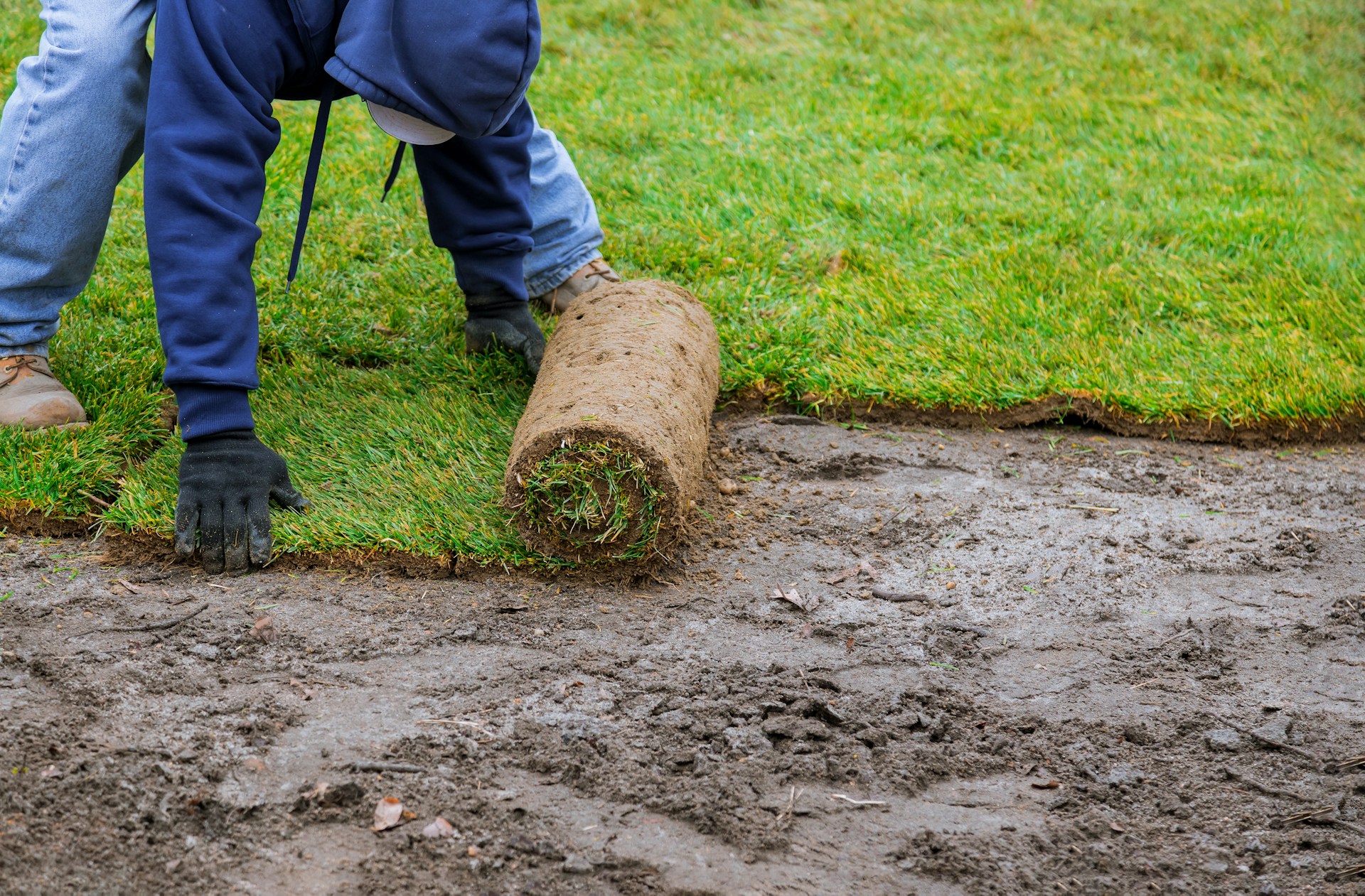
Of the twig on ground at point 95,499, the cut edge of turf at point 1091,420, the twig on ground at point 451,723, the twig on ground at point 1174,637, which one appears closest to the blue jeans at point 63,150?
the twig on ground at point 95,499

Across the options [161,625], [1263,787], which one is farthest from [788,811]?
[161,625]

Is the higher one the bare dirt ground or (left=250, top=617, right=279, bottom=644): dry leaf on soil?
the bare dirt ground

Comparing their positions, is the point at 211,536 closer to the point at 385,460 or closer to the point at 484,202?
the point at 385,460

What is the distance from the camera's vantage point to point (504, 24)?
105 inches

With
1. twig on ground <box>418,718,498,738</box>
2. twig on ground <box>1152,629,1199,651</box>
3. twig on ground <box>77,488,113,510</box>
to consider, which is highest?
twig on ground <box>1152,629,1199,651</box>

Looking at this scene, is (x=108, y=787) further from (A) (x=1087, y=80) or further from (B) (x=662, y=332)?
(A) (x=1087, y=80)

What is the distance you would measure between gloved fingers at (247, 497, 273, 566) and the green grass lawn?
6 cm

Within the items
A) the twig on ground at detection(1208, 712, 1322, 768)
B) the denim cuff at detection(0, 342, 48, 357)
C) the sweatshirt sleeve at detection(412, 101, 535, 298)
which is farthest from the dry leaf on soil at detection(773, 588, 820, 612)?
the denim cuff at detection(0, 342, 48, 357)

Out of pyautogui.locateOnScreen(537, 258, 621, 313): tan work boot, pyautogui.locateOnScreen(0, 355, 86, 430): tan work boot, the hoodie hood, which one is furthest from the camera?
pyautogui.locateOnScreen(537, 258, 621, 313): tan work boot

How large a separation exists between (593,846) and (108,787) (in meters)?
0.83

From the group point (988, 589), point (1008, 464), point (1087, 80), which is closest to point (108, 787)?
point (988, 589)

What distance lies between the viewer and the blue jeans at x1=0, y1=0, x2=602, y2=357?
285 cm

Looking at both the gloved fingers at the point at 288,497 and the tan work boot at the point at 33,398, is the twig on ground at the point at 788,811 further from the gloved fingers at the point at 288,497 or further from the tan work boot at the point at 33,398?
the tan work boot at the point at 33,398

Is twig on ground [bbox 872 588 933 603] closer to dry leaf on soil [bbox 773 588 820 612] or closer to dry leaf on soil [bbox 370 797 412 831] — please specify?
dry leaf on soil [bbox 773 588 820 612]
